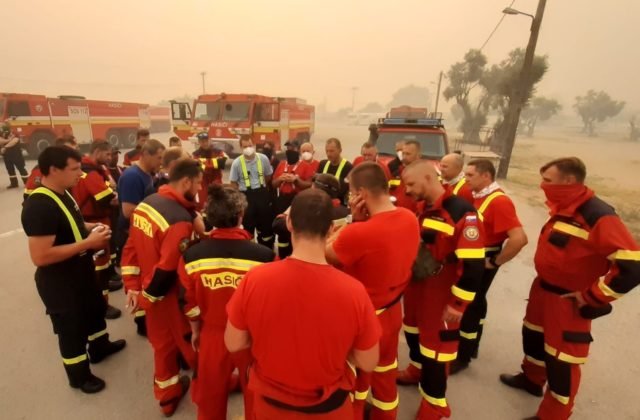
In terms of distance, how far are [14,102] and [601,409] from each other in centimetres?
2106

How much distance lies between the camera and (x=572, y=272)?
2527 millimetres

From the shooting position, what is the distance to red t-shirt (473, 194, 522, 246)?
294 centimetres

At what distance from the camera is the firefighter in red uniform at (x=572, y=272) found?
2316 mm

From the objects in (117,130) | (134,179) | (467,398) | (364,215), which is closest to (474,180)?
(364,215)

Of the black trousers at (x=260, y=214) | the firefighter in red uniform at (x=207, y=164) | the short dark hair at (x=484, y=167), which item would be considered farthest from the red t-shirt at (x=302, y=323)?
the firefighter in red uniform at (x=207, y=164)

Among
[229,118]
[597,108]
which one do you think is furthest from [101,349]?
[597,108]

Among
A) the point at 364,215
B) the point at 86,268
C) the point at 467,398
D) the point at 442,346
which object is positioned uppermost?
the point at 364,215

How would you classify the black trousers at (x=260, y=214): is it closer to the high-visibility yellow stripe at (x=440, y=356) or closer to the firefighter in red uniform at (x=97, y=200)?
the firefighter in red uniform at (x=97, y=200)

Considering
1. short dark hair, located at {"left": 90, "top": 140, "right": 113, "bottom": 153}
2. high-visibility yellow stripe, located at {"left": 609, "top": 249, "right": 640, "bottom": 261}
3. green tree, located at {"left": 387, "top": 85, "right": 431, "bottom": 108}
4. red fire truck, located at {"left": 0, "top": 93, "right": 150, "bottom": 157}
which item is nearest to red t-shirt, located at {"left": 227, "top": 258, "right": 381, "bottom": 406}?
high-visibility yellow stripe, located at {"left": 609, "top": 249, "right": 640, "bottom": 261}

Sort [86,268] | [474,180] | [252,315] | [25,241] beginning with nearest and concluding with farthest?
[252,315]
[86,268]
[474,180]
[25,241]

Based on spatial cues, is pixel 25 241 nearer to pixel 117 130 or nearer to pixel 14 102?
pixel 14 102

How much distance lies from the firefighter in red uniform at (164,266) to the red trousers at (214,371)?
1.55ft

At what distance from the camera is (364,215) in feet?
7.57

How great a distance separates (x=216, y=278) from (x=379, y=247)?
1.05m
